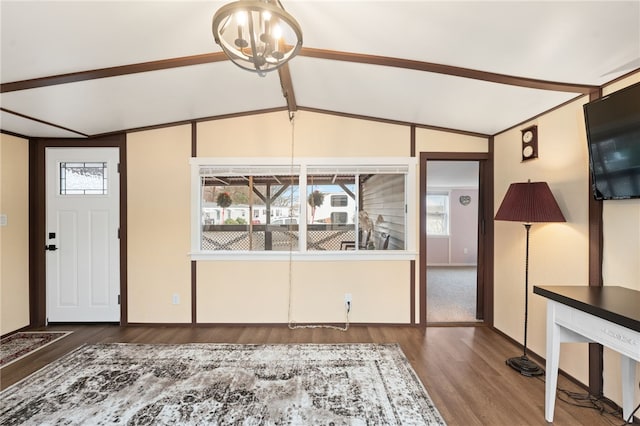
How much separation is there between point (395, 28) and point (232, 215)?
265 cm

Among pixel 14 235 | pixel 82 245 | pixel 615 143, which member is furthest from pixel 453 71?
pixel 14 235

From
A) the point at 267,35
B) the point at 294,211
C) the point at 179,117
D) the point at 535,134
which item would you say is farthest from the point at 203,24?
the point at 535,134

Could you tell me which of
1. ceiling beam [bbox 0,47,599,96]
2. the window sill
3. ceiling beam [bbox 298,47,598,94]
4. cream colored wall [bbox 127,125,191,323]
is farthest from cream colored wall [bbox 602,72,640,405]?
cream colored wall [bbox 127,125,191,323]

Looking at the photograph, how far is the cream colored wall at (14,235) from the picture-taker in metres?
3.24

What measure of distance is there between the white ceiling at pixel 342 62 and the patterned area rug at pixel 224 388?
233 centimetres

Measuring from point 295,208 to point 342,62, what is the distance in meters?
1.76

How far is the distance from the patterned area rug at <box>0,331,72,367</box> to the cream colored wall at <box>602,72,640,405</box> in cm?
487

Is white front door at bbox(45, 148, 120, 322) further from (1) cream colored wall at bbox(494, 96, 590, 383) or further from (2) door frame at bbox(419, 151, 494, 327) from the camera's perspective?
(1) cream colored wall at bbox(494, 96, 590, 383)

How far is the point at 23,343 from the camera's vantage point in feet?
10.1

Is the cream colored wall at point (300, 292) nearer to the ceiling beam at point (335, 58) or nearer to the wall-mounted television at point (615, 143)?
the wall-mounted television at point (615, 143)

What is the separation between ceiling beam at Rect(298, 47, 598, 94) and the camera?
2.19 meters

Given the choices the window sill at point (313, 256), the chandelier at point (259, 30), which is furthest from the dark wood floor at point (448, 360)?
the chandelier at point (259, 30)

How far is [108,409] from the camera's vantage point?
2025 mm

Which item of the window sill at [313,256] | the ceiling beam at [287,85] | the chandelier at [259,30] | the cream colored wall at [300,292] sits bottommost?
the cream colored wall at [300,292]
